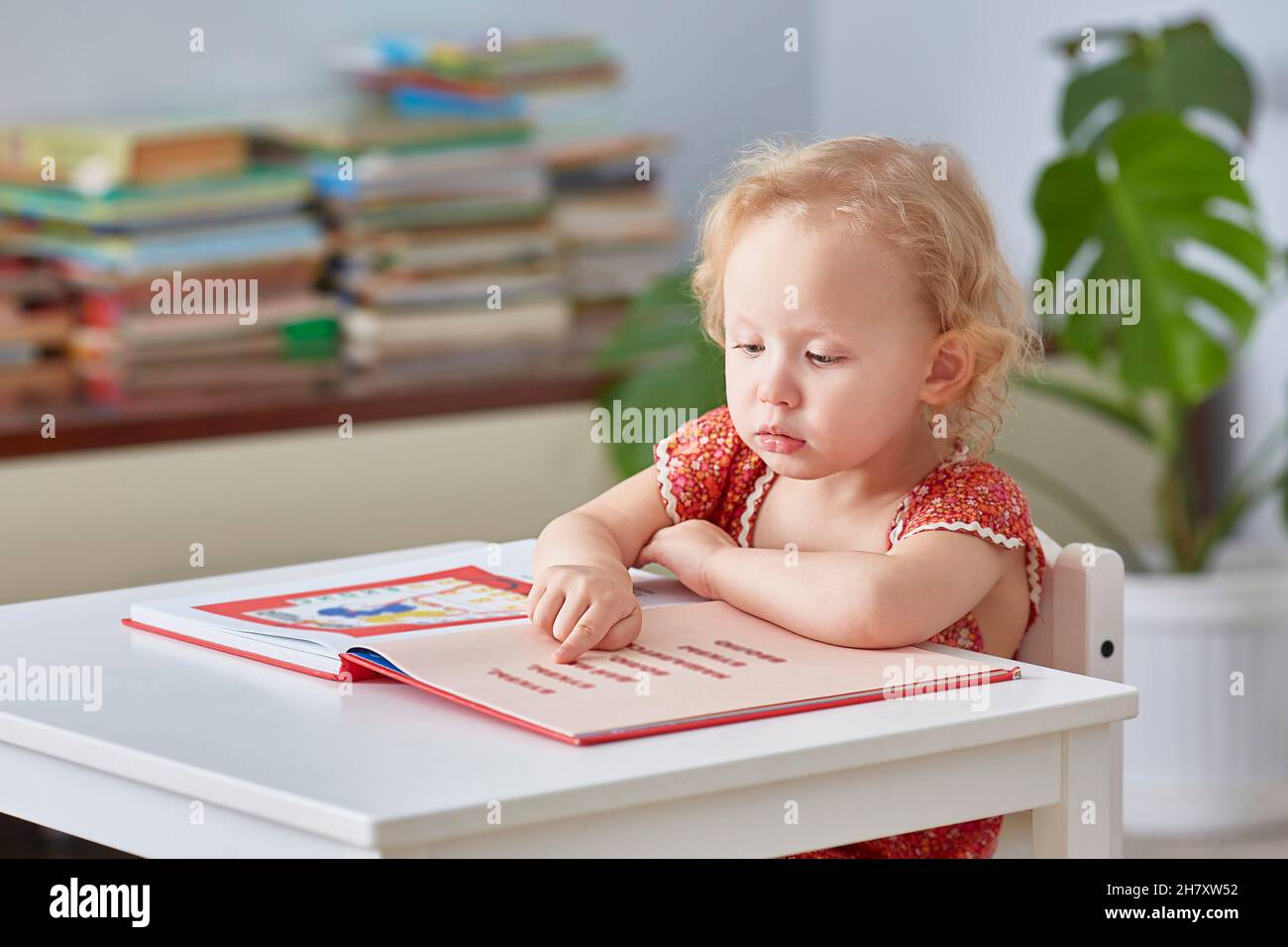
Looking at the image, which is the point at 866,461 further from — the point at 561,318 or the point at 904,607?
the point at 561,318

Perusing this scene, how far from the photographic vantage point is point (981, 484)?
3.71 ft

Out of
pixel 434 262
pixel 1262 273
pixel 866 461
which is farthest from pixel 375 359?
pixel 866 461

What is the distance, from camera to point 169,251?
230 cm

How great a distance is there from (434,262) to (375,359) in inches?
6.1

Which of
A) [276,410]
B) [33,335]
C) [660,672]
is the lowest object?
[660,672]

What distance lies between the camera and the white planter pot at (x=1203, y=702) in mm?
2344

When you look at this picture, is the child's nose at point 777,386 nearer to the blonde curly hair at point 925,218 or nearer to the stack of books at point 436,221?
the blonde curly hair at point 925,218

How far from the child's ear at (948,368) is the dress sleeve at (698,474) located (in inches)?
6.7

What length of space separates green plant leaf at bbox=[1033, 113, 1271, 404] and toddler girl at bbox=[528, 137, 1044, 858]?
3.01 feet

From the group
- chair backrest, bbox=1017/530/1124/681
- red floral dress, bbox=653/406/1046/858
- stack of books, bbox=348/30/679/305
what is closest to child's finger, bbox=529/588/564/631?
red floral dress, bbox=653/406/1046/858

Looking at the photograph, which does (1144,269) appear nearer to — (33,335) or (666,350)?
(666,350)

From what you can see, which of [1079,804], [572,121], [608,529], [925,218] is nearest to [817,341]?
[925,218]

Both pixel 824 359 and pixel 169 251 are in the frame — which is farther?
pixel 169 251

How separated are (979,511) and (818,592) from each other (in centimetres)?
14
